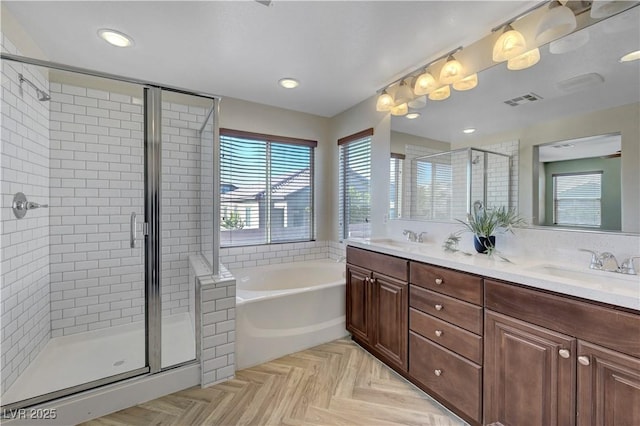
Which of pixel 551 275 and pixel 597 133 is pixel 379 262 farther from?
pixel 597 133

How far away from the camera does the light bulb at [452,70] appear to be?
2025 millimetres

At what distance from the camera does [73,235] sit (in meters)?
2.37

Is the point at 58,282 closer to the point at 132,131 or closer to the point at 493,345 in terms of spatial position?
the point at 132,131

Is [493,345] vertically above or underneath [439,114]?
underneath

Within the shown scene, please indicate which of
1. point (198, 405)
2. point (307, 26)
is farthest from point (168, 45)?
point (198, 405)

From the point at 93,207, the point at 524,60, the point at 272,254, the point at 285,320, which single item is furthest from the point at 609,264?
the point at 93,207

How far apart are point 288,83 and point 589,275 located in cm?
264

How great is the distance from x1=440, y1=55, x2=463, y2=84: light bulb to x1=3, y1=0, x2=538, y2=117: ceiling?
11 centimetres

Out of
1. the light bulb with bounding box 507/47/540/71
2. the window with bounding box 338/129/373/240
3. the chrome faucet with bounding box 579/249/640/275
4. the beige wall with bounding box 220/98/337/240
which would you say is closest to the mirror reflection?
the chrome faucet with bounding box 579/249/640/275

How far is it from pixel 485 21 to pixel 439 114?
0.69 metres

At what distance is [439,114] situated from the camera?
2.30m

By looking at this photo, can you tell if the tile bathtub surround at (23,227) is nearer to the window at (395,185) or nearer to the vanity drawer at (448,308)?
the vanity drawer at (448,308)

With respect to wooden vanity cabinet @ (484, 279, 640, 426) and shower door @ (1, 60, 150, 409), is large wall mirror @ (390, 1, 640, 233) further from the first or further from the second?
shower door @ (1, 60, 150, 409)

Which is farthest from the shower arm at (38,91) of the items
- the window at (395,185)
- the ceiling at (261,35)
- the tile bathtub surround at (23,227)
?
the window at (395,185)
